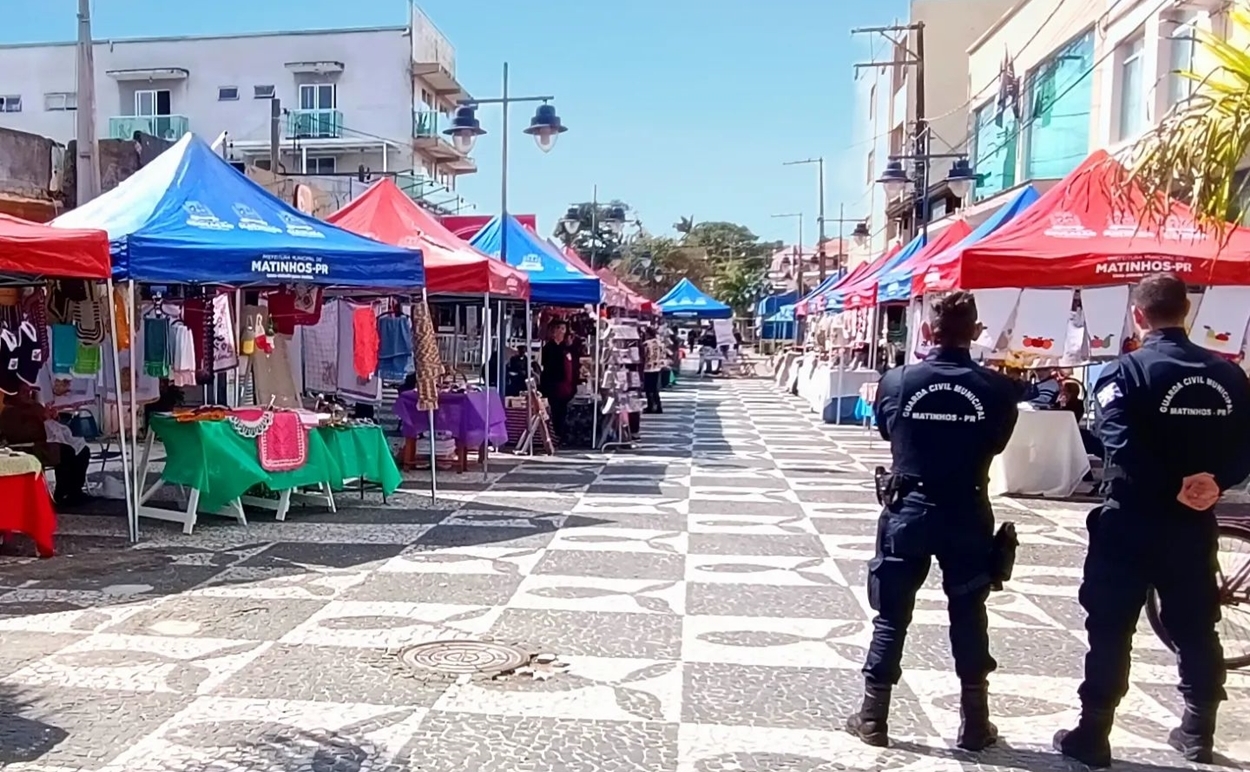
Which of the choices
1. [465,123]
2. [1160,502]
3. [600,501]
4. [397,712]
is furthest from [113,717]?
[465,123]

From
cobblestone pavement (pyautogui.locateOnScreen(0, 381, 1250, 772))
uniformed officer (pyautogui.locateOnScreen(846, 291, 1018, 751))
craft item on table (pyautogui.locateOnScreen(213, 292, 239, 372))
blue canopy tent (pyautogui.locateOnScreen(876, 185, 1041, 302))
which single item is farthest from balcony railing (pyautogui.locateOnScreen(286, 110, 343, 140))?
uniformed officer (pyautogui.locateOnScreen(846, 291, 1018, 751))

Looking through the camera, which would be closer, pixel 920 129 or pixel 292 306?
pixel 292 306

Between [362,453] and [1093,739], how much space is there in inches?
270

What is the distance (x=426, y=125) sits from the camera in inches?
1645

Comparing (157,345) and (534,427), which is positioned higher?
(157,345)

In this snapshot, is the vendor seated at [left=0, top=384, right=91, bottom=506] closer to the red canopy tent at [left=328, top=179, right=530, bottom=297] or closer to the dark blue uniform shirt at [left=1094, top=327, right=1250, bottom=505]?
the red canopy tent at [left=328, top=179, right=530, bottom=297]

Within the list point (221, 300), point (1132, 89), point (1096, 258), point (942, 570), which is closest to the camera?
point (942, 570)

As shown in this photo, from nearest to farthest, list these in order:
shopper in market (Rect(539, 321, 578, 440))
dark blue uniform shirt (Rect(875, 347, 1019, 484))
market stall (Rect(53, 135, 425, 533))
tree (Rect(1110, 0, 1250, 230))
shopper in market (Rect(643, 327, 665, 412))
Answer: dark blue uniform shirt (Rect(875, 347, 1019, 484))
tree (Rect(1110, 0, 1250, 230))
market stall (Rect(53, 135, 425, 533))
shopper in market (Rect(539, 321, 578, 440))
shopper in market (Rect(643, 327, 665, 412))

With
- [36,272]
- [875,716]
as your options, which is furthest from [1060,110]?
[875,716]

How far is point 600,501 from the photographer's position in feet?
34.3

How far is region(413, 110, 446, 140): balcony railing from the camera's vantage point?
41.2 meters

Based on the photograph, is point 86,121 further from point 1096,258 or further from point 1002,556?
point 1002,556

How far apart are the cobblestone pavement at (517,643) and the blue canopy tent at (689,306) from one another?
22.1m

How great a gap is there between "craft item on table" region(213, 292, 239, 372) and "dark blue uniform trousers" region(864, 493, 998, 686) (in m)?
8.02
